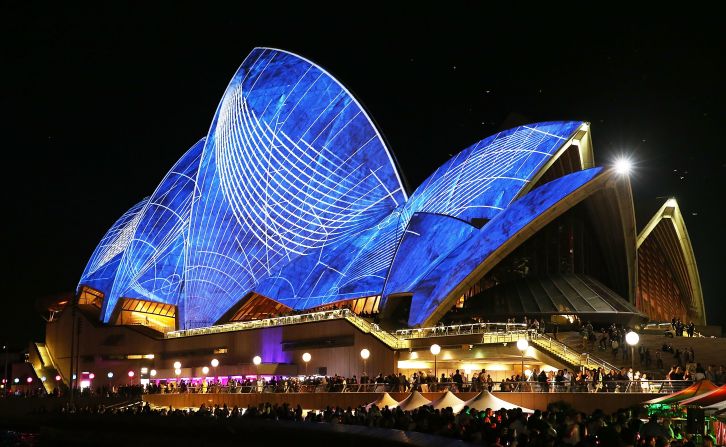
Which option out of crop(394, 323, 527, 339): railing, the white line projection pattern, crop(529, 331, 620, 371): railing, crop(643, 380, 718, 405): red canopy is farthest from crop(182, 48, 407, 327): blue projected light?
crop(643, 380, 718, 405): red canopy

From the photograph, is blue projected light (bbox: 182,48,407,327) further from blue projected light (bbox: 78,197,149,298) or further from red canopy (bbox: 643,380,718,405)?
red canopy (bbox: 643,380,718,405)

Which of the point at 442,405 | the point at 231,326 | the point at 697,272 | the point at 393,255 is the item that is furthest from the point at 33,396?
the point at 697,272

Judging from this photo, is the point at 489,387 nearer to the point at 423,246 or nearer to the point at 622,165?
the point at 622,165

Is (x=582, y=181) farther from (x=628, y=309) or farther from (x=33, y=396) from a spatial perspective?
(x=33, y=396)

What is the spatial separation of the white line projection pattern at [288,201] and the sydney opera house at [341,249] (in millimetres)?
112

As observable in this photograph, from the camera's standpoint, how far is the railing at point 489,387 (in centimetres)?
2131

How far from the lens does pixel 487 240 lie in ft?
122

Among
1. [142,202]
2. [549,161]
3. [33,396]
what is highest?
[142,202]

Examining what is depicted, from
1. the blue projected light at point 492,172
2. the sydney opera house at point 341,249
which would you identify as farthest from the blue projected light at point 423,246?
the blue projected light at point 492,172

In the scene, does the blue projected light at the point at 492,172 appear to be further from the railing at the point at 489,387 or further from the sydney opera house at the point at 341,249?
the railing at the point at 489,387

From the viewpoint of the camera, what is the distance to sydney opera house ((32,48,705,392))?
38.0 meters

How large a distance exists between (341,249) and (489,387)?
2475 cm

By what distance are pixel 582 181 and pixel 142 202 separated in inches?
2071

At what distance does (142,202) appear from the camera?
→ 261 ft
